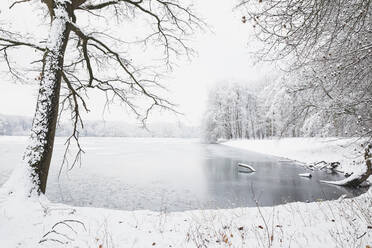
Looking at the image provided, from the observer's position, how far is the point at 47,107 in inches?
125

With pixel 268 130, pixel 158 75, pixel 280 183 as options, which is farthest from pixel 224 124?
pixel 158 75

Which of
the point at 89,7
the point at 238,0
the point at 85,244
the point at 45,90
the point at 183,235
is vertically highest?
the point at 89,7

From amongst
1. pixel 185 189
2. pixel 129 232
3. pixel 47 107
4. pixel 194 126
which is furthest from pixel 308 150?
pixel 47 107

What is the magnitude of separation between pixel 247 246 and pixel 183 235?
1035mm

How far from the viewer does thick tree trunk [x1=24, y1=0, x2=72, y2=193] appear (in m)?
3.09

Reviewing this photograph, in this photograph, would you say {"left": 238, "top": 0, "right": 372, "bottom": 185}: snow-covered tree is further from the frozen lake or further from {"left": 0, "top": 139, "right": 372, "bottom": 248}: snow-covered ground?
the frozen lake

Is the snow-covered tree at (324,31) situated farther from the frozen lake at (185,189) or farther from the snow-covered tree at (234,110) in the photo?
the snow-covered tree at (234,110)

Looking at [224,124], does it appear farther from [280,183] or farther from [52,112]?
[52,112]

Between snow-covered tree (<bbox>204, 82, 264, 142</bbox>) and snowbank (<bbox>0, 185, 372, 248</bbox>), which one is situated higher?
snow-covered tree (<bbox>204, 82, 264, 142</bbox>)

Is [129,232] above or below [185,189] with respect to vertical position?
above

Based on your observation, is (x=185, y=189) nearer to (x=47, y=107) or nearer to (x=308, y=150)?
(x=47, y=107)

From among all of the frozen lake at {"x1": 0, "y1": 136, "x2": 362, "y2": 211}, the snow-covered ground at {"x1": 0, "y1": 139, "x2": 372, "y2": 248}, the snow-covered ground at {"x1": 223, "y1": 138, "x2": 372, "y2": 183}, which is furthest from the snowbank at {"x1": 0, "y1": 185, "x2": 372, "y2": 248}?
the snow-covered ground at {"x1": 223, "y1": 138, "x2": 372, "y2": 183}

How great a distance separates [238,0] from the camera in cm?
247

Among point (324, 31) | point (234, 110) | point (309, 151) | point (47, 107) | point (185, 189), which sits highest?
point (234, 110)
